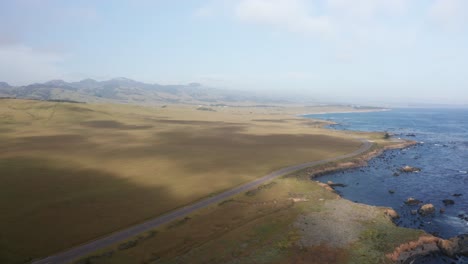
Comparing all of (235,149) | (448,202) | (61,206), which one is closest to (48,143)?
(235,149)

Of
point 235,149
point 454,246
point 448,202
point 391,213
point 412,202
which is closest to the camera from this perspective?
point 454,246

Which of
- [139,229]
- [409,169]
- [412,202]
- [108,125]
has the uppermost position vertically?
[108,125]

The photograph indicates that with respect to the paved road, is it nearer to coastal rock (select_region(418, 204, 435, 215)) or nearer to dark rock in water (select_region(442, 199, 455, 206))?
coastal rock (select_region(418, 204, 435, 215))

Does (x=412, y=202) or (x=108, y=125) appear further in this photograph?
(x=108, y=125)

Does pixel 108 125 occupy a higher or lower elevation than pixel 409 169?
higher

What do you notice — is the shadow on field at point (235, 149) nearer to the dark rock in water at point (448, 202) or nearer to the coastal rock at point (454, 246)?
the dark rock in water at point (448, 202)

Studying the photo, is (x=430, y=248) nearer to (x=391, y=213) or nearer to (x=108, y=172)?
(x=391, y=213)

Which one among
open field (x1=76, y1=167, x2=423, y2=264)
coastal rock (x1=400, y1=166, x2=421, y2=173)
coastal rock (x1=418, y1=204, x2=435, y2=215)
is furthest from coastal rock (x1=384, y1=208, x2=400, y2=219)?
coastal rock (x1=400, y1=166, x2=421, y2=173)
